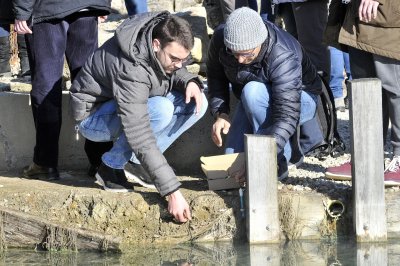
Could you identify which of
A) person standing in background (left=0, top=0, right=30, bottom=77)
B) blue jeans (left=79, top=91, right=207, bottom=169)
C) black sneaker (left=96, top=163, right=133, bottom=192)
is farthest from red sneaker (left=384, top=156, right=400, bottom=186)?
person standing in background (left=0, top=0, right=30, bottom=77)

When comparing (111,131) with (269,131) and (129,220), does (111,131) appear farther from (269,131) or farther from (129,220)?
(269,131)

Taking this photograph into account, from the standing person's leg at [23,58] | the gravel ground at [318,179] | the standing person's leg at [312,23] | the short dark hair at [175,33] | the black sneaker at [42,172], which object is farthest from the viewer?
the standing person's leg at [23,58]

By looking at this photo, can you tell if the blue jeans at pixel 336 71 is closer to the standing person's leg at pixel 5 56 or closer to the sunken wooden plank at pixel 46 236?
the sunken wooden plank at pixel 46 236

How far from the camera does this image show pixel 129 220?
6082mm

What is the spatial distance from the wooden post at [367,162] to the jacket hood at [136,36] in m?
1.21

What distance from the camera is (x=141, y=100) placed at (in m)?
5.84

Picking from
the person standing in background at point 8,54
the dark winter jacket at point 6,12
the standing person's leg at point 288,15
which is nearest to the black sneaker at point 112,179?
the dark winter jacket at point 6,12

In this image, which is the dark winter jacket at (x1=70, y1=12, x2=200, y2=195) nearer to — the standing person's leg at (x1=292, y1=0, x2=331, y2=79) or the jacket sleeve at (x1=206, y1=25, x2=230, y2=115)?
the jacket sleeve at (x1=206, y1=25, x2=230, y2=115)

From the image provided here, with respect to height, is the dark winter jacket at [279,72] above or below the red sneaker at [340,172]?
above

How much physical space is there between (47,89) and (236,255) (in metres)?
1.62

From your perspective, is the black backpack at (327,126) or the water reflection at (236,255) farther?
the black backpack at (327,126)

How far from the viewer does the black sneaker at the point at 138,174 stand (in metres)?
6.39

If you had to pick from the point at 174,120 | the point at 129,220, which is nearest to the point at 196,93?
the point at 174,120

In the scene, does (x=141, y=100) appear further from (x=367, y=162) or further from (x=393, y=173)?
(x=393, y=173)
